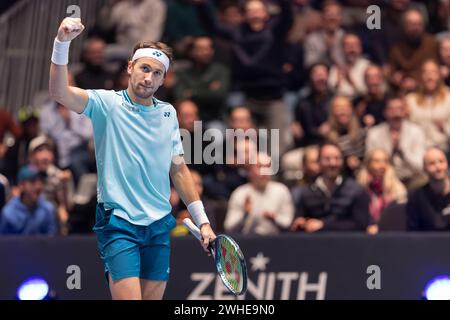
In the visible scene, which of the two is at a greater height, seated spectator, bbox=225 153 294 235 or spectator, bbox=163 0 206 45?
spectator, bbox=163 0 206 45

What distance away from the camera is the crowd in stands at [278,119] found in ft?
37.8

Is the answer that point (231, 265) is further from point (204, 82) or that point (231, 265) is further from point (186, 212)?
point (204, 82)

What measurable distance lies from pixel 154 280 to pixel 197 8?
23.1 ft

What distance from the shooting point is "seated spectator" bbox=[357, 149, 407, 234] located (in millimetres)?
12000

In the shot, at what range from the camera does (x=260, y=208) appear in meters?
11.7

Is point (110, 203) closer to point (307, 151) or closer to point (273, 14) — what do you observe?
point (307, 151)

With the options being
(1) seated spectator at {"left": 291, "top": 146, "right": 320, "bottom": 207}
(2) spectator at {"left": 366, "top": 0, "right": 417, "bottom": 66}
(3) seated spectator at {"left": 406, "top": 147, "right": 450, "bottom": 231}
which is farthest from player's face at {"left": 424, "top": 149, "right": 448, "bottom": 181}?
(2) spectator at {"left": 366, "top": 0, "right": 417, "bottom": 66}

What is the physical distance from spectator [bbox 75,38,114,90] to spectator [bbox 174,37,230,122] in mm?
761

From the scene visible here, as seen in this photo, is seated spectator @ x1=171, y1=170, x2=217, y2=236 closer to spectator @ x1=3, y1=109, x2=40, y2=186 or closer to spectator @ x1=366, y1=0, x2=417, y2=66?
spectator @ x1=3, y1=109, x2=40, y2=186

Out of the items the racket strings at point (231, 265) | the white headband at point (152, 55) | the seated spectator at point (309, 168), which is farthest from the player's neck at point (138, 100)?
the seated spectator at point (309, 168)

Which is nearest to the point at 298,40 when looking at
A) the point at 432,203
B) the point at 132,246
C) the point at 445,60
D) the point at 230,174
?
the point at 445,60

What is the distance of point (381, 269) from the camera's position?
35.6 feet

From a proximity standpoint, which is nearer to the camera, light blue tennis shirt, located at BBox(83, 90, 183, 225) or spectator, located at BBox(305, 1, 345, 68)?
light blue tennis shirt, located at BBox(83, 90, 183, 225)
